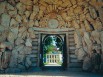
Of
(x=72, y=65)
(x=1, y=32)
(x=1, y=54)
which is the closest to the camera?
(x=1, y=54)

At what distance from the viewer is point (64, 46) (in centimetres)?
1173

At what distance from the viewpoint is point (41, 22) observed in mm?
11688

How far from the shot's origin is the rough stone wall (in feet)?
35.0

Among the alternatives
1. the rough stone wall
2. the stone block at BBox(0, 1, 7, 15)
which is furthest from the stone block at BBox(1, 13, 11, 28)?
the stone block at BBox(0, 1, 7, 15)

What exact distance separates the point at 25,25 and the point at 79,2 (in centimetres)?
321

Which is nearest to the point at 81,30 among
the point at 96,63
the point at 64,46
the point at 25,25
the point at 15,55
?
the point at 64,46

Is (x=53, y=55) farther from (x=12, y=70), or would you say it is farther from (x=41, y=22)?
(x=12, y=70)

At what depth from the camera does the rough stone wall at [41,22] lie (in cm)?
1067

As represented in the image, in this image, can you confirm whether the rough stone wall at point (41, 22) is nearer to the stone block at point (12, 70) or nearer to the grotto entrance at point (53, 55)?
the stone block at point (12, 70)

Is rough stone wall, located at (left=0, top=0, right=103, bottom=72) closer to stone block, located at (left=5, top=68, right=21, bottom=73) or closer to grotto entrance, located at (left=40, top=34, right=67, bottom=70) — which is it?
stone block, located at (left=5, top=68, right=21, bottom=73)

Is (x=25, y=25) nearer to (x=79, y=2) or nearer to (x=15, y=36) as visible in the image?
(x=15, y=36)

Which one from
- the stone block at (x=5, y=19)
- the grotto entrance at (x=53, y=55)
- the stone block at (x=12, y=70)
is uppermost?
the stone block at (x=5, y=19)

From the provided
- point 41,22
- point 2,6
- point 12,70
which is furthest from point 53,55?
point 2,6

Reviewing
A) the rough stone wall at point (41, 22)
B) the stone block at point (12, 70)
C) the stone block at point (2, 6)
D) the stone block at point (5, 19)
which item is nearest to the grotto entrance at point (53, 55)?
the rough stone wall at point (41, 22)
